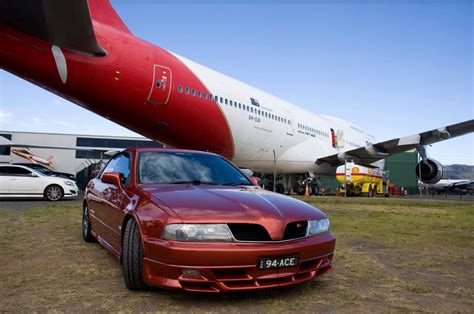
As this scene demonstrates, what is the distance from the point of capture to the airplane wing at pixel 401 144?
53.0ft

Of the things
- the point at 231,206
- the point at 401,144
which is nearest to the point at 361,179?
the point at 401,144

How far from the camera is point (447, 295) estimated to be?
3562mm

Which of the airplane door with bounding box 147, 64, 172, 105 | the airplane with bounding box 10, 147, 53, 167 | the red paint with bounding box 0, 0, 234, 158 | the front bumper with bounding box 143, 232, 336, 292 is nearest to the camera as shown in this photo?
the front bumper with bounding box 143, 232, 336, 292

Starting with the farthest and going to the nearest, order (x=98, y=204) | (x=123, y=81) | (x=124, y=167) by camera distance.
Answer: (x=123, y=81)
(x=98, y=204)
(x=124, y=167)

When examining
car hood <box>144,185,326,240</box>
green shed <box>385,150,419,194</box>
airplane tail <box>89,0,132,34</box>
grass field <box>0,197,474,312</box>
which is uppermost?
Result: airplane tail <box>89,0,132,34</box>

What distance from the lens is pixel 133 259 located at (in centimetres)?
340

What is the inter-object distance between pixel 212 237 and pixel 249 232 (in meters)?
0.30

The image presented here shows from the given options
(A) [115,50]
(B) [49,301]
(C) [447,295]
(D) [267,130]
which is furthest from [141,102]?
(C) [447,295]

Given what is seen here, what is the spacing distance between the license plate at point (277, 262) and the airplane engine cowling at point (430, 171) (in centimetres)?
1453

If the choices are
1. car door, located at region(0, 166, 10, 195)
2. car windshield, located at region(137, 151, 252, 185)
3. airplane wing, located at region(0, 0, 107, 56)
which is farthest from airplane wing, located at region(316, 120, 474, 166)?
car windshield, located at region(137, 151, 252, 185)

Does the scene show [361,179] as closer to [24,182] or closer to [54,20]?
[24,182]

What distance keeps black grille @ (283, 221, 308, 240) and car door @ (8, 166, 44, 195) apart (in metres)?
13.9

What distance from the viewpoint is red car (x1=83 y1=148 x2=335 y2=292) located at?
3.04 m

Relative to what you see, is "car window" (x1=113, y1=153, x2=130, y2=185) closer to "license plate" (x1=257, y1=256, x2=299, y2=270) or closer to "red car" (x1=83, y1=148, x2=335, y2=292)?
"red car" (x1=83, y1=148, x2=335, y2=292)
